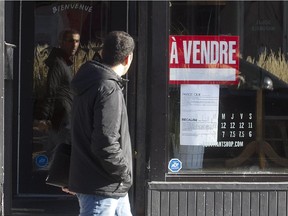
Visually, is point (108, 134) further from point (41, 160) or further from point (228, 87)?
point (41, 160)

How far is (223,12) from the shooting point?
21.4ft

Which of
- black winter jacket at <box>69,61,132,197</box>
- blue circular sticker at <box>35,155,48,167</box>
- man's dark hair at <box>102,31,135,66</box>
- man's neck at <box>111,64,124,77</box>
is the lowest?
blue circular sticker at <box>35,155,48,167</box>

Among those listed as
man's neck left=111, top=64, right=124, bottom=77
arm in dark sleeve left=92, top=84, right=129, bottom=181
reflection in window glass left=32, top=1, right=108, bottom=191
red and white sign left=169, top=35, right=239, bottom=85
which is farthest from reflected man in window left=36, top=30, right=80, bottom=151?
arm in dark sleeve left=92, top=84, right=129, bottom=181

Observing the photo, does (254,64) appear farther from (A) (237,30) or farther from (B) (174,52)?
(B) (174,52)

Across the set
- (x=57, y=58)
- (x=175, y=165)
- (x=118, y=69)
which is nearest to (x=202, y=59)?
(x=175, y=165)

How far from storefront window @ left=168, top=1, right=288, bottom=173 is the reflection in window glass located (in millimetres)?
900

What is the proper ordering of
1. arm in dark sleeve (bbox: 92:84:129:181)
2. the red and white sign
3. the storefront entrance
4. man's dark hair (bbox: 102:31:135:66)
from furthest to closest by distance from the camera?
1. the storefront entrance
2. the red and white sign
3. man's dark hair (bbox: 102:31:135:66)
4. arm in dark sleeve (bbox: 92:84:129:181)

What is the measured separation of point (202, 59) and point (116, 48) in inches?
79.3

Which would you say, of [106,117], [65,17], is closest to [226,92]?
[65,17]

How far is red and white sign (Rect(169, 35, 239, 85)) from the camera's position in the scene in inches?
252

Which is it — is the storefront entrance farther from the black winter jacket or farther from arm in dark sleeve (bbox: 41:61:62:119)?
the black winter jacket

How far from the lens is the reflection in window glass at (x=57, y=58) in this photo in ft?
22.6

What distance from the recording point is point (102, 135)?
4324 mm

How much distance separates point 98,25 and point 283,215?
7.83 feet
